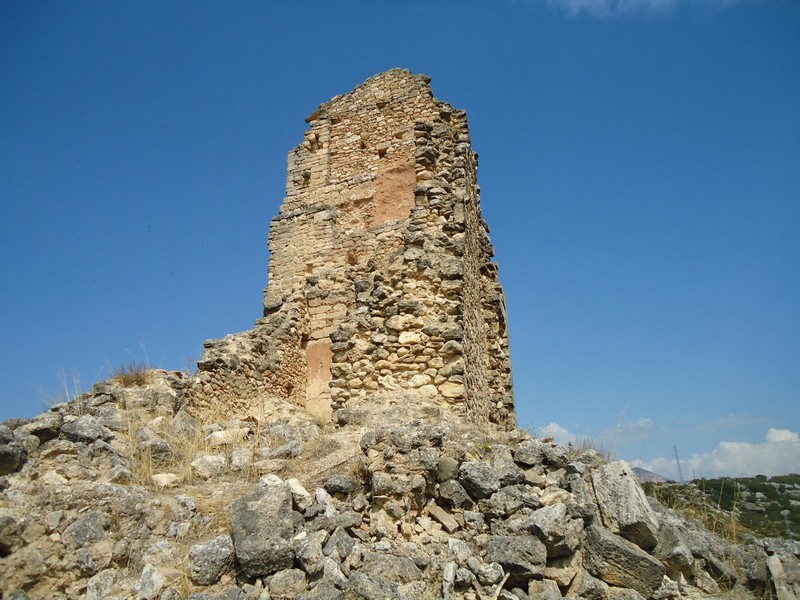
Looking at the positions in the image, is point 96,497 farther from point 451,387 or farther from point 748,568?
point 748,568

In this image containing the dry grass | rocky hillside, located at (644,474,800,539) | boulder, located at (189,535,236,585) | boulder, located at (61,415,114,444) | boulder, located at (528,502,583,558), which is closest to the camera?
boulder, located at (189,535,236,585)

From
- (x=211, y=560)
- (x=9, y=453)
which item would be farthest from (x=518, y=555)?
(x=9, y=453)

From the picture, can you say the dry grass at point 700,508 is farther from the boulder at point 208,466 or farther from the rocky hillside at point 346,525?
the boulder at point 208,466

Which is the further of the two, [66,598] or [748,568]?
[748,568]

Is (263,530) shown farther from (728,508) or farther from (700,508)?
(728,508)

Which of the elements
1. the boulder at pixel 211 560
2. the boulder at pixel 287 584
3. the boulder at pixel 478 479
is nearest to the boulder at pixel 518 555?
the boulder at pixel 478 479

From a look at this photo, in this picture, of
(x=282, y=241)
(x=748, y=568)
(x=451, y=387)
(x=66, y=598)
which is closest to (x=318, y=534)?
(x=66, y=598)

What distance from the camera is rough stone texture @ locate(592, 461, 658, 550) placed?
13.8 feet

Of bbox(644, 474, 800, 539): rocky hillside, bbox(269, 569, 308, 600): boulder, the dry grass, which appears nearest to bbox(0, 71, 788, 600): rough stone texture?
bbox(269, 569, 308, 600): boulder

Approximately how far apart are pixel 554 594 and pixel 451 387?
8.84 feet

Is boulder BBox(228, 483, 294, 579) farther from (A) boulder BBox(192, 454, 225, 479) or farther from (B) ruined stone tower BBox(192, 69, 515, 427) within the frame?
(B) ruined stone tower BBox(192, 69, 515, 427)

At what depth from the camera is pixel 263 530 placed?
3.65m

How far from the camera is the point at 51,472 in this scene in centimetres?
420

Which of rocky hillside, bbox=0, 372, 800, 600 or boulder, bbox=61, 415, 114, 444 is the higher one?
boulder, bbox=61, 415, 114, 444
